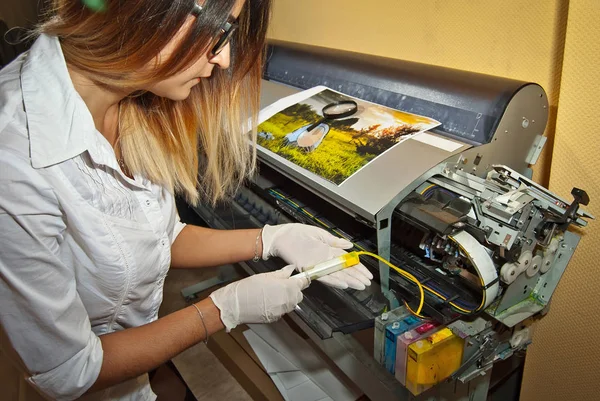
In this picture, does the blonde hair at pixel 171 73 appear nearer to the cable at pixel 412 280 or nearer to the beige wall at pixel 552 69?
the cable at pixel 412 280

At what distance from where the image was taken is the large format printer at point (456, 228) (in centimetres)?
90

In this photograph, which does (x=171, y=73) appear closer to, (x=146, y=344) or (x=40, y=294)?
(x=40, y=294)

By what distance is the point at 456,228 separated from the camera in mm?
880

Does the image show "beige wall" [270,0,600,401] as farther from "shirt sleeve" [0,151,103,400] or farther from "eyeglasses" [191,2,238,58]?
"shirt sleeve" [0,151,103,400]

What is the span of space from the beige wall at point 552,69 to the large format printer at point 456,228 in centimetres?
8

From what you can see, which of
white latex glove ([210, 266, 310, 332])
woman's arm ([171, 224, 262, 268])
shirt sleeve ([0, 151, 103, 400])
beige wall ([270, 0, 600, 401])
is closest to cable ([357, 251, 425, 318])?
white latex glove ([210, 266, 310, 332])

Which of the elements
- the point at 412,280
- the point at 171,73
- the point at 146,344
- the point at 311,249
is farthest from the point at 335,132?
the point at 146,344

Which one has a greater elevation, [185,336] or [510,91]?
[510,91]

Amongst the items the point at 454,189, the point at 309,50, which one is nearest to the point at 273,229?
the point at 454,189

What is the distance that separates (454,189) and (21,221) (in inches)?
32.6

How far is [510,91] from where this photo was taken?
1047 mm

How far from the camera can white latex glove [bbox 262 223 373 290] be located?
102 centimetres

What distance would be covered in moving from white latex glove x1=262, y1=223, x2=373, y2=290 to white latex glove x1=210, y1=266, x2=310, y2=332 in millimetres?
91

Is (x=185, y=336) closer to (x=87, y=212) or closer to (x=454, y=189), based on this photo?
(x=87, y=212)
